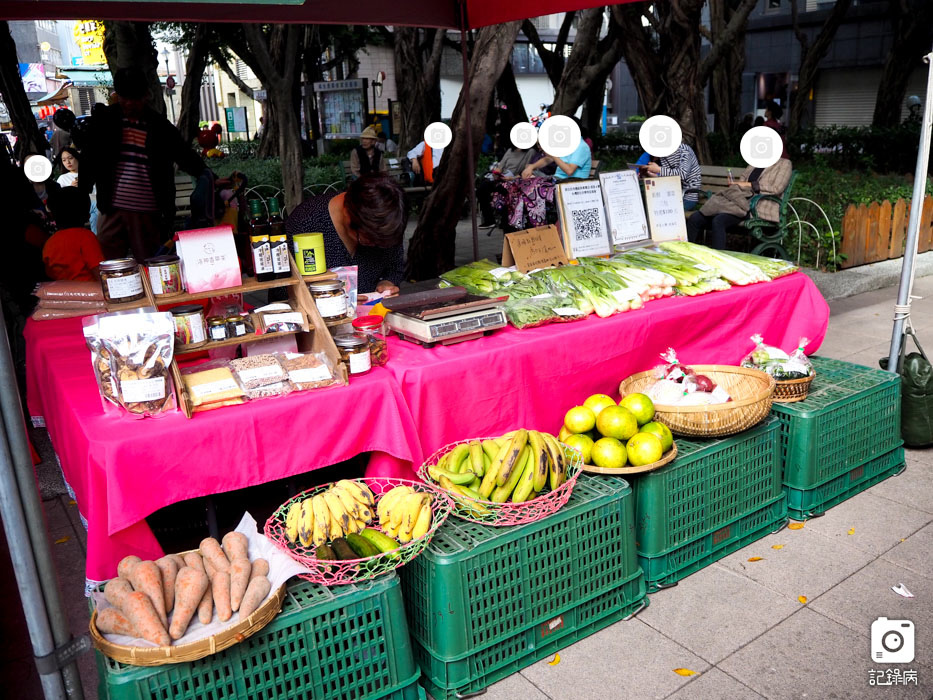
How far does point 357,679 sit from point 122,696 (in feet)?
2.34

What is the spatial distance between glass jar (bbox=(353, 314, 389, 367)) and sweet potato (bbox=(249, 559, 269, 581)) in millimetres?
1059

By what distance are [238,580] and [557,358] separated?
6.17ft

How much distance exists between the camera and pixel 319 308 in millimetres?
3178

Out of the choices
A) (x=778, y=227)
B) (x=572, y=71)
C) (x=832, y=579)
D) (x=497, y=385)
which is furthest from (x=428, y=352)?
(x=572, y=71)

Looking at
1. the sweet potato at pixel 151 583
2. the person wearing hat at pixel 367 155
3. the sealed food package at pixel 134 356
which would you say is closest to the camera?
the sweet potato at pixel 151 583

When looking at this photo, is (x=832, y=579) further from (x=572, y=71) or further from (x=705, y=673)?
(x=572, y=71)

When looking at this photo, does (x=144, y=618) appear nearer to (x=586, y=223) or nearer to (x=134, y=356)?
(x=134, y=356)

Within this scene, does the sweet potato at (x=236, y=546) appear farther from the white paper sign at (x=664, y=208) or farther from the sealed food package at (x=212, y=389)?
the white paper sign at (x=664, y=208)

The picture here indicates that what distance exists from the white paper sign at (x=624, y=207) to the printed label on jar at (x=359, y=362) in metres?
2.56

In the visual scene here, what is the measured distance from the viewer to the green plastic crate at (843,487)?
3.83m

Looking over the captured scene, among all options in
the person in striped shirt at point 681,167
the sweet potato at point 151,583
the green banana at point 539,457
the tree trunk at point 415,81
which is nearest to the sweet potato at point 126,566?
the sweet potato at point 151,583


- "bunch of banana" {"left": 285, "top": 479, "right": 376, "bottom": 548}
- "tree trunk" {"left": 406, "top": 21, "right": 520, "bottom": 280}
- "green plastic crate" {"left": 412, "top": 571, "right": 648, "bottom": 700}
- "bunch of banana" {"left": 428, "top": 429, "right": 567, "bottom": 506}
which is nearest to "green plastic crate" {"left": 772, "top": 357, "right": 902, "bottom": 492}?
"green plastic crate" {"left": 412, "top": 571, "right": 648, "bottom": 700}

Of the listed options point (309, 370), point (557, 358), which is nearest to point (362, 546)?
point (309, 370)

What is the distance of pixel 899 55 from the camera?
1731cm
